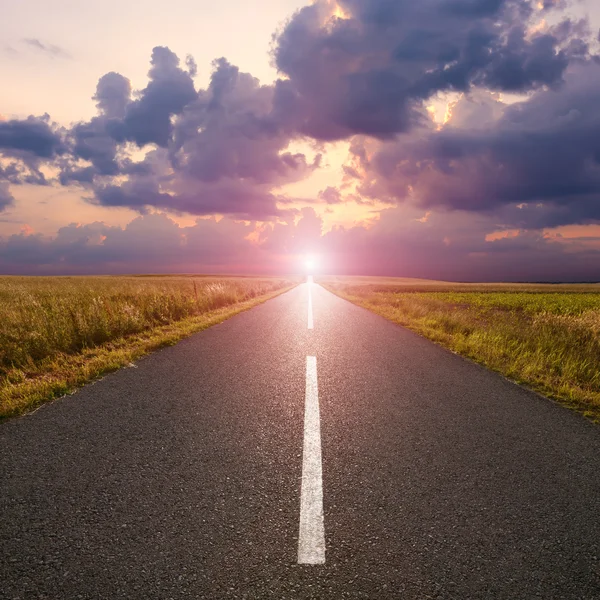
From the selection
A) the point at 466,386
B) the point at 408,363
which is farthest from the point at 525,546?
the point at 408,363

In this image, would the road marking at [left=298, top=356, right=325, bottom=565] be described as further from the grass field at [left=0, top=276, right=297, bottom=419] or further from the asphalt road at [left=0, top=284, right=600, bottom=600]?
the grass field at [left=0, top=276, right=297, bottom=419]

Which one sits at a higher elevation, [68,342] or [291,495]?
[68,342]

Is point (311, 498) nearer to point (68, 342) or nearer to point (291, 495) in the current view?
point (291, 495)

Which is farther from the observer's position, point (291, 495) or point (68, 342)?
point (68, 342)

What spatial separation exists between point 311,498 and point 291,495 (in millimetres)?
Result: 163

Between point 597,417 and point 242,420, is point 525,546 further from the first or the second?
point 597,417

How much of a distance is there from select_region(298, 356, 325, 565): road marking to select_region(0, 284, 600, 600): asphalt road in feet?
0.13

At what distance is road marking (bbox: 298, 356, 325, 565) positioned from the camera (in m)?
2.56

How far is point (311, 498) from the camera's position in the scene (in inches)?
124

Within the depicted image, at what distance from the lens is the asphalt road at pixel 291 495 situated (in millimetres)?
2379

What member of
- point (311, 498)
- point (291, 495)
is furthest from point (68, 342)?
point (311, 498)

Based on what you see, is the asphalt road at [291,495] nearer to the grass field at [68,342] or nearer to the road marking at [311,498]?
the road marking at [311,498]

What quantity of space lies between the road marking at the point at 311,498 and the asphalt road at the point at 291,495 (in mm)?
39

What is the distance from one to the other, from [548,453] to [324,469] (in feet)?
7.94
